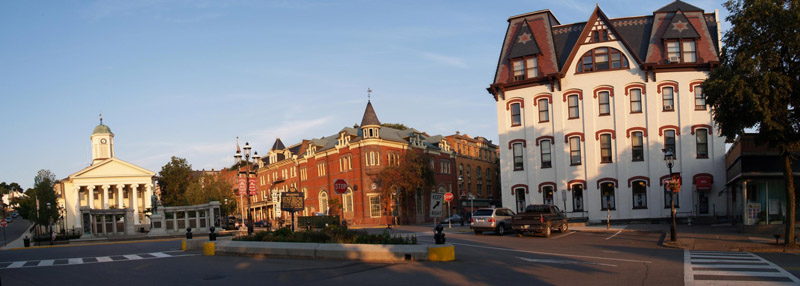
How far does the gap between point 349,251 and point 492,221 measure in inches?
661

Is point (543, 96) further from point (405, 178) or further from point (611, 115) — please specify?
point (405, 178)

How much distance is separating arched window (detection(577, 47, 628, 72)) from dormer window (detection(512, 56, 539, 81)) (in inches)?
128

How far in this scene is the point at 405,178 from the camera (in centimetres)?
6681

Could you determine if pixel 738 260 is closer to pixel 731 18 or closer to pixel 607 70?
pixel 731 18

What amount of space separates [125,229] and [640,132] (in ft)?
138

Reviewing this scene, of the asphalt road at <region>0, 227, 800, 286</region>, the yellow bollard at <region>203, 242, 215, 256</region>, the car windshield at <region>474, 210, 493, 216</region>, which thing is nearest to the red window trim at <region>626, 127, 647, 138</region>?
the car windshield at <region>474, 210, 493, 216</region>

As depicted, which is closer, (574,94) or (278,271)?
(278,271)

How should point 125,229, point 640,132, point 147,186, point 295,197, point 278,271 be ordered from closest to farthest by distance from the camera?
point 278,271 < point 295,197 < point 640,132 < point 125,229 < point 147,186

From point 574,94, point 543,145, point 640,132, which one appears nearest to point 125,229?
point 543,145

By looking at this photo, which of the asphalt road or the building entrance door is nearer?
the asphalt road

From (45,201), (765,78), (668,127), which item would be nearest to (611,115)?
(668,127)

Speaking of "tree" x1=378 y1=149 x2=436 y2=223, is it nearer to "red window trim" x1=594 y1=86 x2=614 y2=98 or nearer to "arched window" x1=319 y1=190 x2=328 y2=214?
"arched window" x1=319 y1=190 x2=328 y2=214

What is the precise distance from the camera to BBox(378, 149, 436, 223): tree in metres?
66.7

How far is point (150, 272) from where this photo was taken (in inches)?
624
